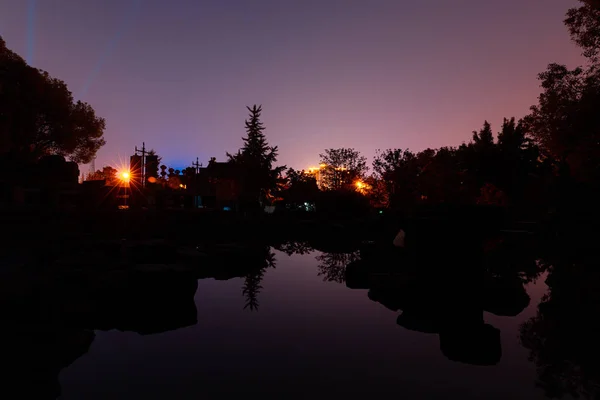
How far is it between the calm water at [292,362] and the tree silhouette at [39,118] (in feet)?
88.1

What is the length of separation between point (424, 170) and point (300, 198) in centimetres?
2731

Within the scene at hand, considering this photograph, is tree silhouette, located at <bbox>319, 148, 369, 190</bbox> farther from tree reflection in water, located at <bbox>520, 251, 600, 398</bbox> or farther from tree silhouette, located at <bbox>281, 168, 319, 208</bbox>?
tree reflection in water, located at <bbox>520, 251, 600, 398</bbox>

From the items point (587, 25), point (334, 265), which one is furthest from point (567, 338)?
point (587, 25)

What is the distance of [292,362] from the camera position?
524cm

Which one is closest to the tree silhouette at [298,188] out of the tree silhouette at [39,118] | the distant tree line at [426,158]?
the distant tree line at [426,158]

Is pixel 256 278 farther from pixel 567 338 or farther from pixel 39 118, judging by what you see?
pixel 39 118

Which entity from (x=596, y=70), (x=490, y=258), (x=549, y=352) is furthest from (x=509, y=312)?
(x=596, y=70)

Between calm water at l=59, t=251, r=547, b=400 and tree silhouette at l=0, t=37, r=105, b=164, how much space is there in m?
26.9

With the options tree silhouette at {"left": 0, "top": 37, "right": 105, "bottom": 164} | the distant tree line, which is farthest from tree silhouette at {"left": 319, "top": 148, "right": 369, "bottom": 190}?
tree silhouette at {"left": 0, "top": 37, "right": 105, "bottom": 164}

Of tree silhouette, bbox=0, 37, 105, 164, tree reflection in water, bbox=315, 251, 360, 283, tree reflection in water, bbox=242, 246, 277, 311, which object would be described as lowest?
tree reflection in water, bbox=315, 251, 360, 283

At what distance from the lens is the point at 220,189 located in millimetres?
47719

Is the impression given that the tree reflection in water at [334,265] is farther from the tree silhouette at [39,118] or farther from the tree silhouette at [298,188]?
the tree silhouette at [298,188]

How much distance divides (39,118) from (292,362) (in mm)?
38963

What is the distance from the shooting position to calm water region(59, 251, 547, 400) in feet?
14.4
